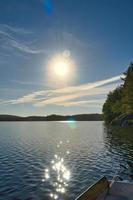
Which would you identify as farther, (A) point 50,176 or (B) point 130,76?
(B) point 130,76

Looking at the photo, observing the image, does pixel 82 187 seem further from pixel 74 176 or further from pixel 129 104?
pixel 129 104

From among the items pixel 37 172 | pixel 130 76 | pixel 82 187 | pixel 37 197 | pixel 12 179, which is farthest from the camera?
pixel 130 76

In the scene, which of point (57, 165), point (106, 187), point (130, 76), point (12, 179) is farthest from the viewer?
point (130, 76)

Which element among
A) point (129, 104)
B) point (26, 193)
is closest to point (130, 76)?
point (129, 104)

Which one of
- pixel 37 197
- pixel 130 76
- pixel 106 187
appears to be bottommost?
pixel 37 197

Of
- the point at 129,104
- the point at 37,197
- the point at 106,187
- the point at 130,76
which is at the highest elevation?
the point at 130,76

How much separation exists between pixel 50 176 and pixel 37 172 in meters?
2.23

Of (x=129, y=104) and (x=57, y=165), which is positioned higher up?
(x=129, y=104)

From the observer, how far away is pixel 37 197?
18047 mm

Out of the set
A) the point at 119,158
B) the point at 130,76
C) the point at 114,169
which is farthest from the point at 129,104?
the point at 114,169

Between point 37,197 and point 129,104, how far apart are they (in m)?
62.4

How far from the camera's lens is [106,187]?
580 inches

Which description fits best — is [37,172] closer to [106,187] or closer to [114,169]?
[114,169]

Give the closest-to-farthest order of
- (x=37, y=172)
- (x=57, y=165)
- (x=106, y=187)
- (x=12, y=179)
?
(x=106, y=187)
(x=12, y=179)
(x=37, y=172)
(x=57, y=165)
